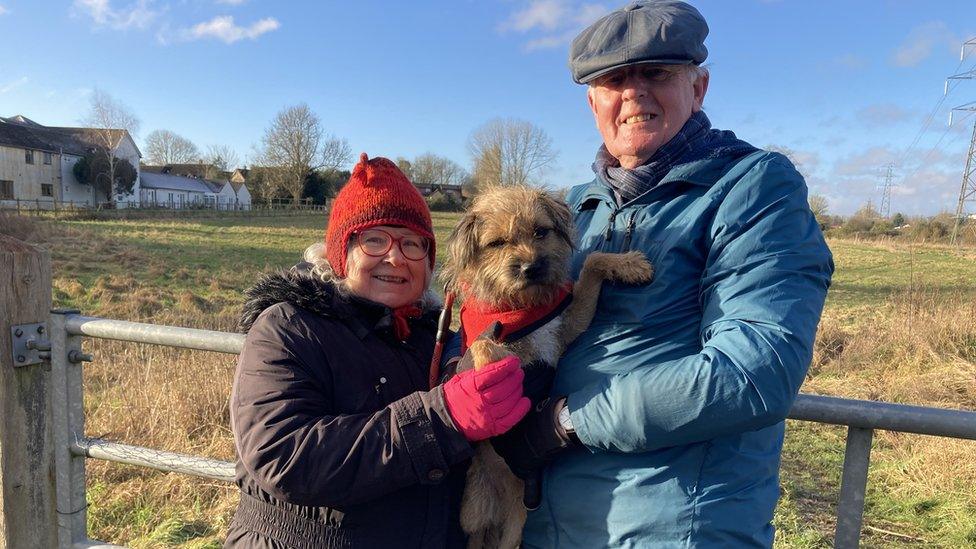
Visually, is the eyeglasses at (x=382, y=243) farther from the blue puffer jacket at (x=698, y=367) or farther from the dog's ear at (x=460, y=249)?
the blue puffer jacket at (x=698, y=367)

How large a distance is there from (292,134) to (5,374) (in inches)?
3137

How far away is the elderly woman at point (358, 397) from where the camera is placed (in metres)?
2.11

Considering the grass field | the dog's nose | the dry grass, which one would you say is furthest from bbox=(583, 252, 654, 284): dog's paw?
the dry grass

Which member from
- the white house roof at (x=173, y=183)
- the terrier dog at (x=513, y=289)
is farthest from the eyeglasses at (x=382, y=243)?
the white house roof at (x=173, y=183)

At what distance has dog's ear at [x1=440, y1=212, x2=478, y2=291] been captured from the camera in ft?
11.3

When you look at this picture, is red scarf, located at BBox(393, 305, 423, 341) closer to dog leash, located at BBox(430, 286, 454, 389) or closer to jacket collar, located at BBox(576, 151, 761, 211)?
dog leash, located at BBox(430, 286, 454, 389)

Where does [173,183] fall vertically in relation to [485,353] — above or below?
above

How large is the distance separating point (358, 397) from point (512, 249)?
1.26 metres

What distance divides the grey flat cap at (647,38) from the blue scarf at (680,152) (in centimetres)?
26

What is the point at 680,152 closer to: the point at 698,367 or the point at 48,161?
the point at 698,367

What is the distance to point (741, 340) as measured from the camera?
1.78 meters

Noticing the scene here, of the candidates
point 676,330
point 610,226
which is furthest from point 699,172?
point 676,330

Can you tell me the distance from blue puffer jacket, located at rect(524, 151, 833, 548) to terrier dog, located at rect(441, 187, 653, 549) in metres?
0.19

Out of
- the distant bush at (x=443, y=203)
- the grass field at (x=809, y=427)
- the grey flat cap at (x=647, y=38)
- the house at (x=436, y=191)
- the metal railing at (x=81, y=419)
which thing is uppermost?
the grey flat cap at (x=647, y=38)
